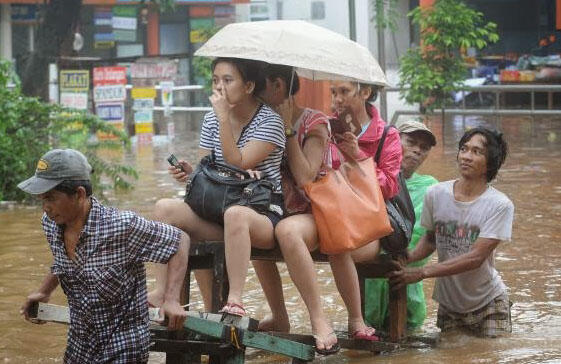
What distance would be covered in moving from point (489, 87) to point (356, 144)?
15.1m

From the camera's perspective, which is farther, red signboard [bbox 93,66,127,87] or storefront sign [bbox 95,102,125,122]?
red signboard [bbox 93,66,127,87]

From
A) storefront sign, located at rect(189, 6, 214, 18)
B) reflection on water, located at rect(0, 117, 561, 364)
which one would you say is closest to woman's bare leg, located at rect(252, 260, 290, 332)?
reflection on water, located at rect(0, 117, 561, 364)

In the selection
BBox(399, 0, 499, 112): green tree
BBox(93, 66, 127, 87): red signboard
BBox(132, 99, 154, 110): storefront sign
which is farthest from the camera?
BBox(132, 99, 154, 110): storefront sign

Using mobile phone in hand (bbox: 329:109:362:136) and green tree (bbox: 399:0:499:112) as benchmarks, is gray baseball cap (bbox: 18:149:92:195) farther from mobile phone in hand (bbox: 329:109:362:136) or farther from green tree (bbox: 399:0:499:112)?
green tree (bbox: 399:0:499:112)

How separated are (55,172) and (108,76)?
17717 mm

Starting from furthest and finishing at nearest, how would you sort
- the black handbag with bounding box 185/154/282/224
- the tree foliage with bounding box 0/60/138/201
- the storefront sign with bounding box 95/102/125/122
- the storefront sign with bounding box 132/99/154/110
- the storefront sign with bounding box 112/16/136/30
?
the storefront sign with bounding box 112/16/136/30 → the storefront sign with bounding box 132/99/154/110 → the storefront sign with bounding box 95/102/125/122 → the tree foliage with bounding box 0/60/138/201 → the black handbag with bounding box 185/154/282/224

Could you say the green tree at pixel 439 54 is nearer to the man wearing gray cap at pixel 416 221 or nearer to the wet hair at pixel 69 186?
the man wearing gray cap at pixel 416 221

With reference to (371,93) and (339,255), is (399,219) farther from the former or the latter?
(371,93)

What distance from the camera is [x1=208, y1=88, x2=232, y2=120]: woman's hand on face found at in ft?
17.9

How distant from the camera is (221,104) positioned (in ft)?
18.0

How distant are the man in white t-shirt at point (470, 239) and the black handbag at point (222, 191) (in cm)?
95

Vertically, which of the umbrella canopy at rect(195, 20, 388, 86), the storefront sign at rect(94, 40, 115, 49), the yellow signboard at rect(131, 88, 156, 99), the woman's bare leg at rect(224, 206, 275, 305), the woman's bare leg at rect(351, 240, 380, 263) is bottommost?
the woman's bare leg at rect(351, 240, 380, 263)

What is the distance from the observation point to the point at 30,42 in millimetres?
34031

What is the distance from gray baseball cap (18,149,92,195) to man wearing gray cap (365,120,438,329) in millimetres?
2489
